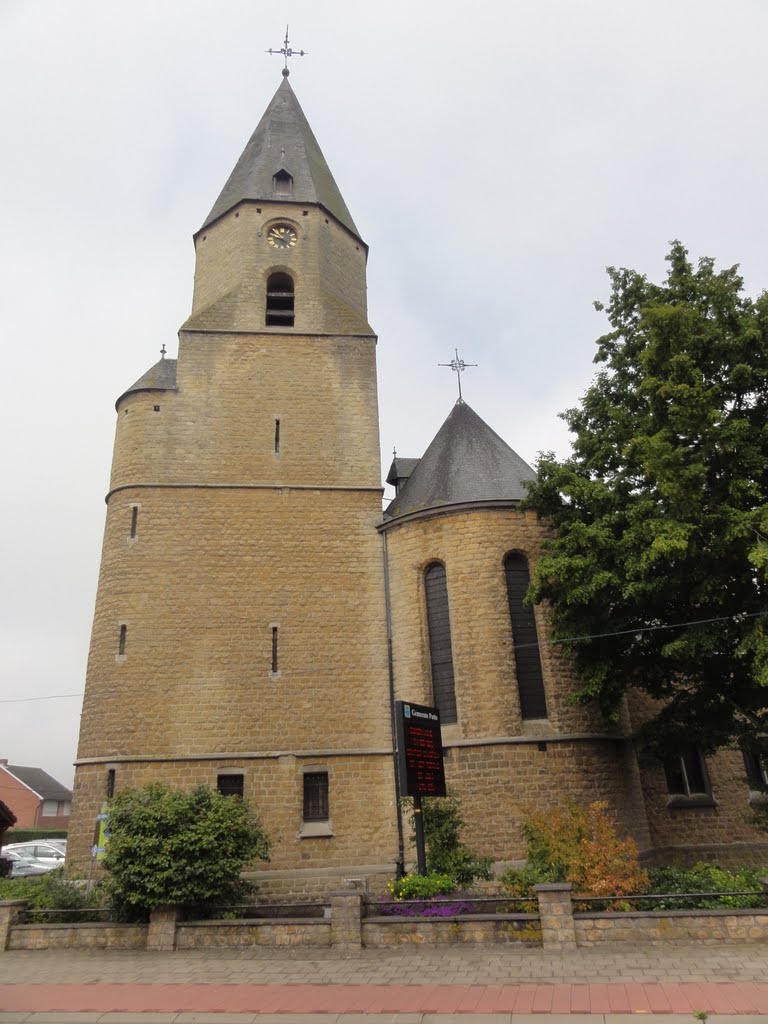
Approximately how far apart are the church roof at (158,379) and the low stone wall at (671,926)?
16849 millimetres

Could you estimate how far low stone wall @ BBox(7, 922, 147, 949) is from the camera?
37.2 ft

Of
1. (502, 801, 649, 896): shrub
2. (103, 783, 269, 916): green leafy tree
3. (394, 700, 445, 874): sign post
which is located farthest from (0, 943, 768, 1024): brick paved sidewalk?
(394, 700, 445, 874): sign post

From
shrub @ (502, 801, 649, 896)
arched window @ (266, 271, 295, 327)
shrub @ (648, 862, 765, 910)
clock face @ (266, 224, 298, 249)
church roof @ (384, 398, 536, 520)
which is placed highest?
clock face @ (266, 224, 298, 249)

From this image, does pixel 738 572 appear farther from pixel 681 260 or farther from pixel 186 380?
pixel 186 380

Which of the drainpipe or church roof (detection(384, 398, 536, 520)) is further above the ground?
church roof (detection(384, 398, 536, 520))

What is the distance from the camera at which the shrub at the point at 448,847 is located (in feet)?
45.8

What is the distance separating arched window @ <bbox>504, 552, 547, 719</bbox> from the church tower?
3443 millimetres

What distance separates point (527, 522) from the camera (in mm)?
18172

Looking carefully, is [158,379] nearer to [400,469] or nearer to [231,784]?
[400,469]

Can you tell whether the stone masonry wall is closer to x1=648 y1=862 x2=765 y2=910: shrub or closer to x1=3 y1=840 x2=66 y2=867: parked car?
x1=648 y1=862 x2=765 y2=910: shrub

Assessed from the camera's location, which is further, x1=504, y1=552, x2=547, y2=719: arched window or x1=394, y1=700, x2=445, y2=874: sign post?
x1=504, y1=552, x2=547, y2=719: arched window

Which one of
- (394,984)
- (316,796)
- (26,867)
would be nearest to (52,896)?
(316,796)

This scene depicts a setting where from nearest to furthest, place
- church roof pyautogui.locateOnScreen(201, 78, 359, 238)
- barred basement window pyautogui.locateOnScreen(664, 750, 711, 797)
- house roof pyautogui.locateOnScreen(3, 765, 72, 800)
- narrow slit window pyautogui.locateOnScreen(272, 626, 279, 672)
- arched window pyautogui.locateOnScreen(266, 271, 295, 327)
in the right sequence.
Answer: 1. narrow slit window pyautogui.locateOnScreen(272, 626, 279, 672)
2. barred basement window pyautogui.locateOnScreen(664, 750, 711, 797)
3. arched window pyautogui.locateOnScreen(266, 271, 295, 327)
4. church roof pyautogui.locateOnScreen(201, 78, 359, 238)
5. house roof pyautogui.locateOnScreen(3, 765, 72, 800)

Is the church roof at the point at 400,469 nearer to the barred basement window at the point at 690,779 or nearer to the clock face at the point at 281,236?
the clock face at the point at 281,236
